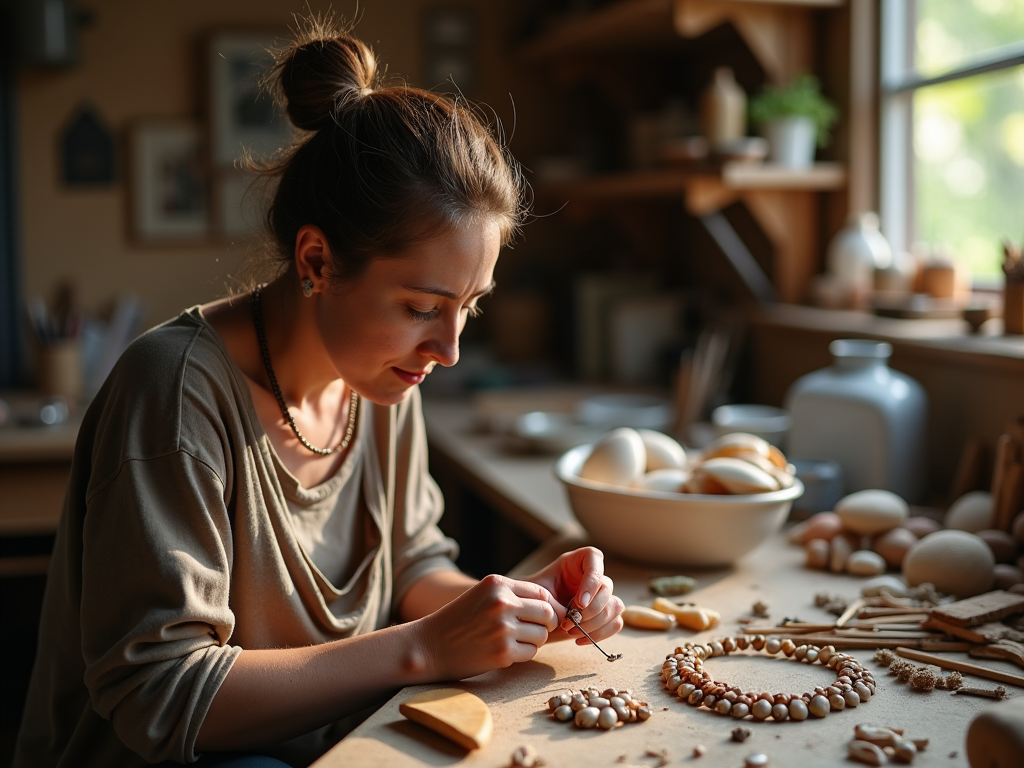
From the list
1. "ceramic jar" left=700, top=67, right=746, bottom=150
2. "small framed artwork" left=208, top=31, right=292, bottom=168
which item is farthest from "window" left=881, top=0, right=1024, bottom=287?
"small framed artwork" left=208, top=31, right=292, bottom=168

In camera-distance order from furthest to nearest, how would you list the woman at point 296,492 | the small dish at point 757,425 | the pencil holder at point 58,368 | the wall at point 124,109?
the wall at point 124,109
the pencil holder at point 58,368
the small dish at point 757,425
the woman at point 296,492

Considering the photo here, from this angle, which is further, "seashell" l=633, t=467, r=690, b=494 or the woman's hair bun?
"seashell" l=633, t=467, r=690, b=494

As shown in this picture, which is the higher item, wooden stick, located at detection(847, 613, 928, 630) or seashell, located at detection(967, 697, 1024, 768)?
seashell, located at detection(967, 697, 1024, 768)

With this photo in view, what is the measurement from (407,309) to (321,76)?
0.31 meters

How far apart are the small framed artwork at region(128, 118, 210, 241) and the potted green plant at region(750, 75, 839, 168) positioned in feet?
5.76

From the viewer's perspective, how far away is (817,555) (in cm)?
139

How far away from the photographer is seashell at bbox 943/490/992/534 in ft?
4.70

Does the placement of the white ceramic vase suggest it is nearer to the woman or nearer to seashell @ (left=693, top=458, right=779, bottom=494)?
seashell @ (left=693, top=458, right=779, bottom=494)

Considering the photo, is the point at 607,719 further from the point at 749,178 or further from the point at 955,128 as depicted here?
the point at 955,128

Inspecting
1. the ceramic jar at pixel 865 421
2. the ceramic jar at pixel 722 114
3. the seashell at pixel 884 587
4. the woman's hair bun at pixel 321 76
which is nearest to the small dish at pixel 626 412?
the ceramic jar at pixel 865 421

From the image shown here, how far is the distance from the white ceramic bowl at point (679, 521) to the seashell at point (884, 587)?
0.15 m

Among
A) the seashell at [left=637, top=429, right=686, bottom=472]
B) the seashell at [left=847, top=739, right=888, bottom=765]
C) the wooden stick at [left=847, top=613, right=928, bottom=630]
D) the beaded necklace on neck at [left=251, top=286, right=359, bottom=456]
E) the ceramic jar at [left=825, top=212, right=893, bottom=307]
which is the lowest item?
the wooden stick at [left=847, top=613, right=928, bottom=630]

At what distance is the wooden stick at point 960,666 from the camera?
39.2 inches

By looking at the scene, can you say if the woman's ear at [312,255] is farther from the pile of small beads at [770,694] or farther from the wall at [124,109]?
the wall at [124,109]
